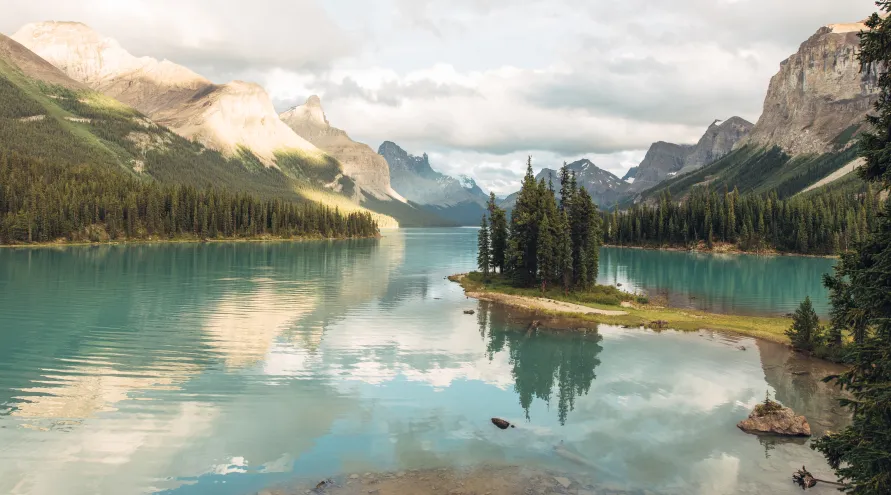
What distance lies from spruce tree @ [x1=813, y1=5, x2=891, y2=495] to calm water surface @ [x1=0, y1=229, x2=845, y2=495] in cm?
1069

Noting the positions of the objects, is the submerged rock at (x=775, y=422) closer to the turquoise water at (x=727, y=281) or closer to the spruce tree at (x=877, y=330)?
the spruce tree at (x=877, y=330)

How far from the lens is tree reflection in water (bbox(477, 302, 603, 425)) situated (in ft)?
144

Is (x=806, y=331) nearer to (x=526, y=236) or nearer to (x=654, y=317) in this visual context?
(x=654, y=317)

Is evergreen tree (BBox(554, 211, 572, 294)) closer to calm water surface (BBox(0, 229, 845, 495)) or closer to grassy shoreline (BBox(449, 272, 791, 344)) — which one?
grassy shoreline (BBox(449, 272, 791, 344))

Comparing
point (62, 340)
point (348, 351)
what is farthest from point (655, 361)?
point (62, 340)

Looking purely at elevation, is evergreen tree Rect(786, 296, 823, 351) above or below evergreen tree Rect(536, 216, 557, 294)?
below

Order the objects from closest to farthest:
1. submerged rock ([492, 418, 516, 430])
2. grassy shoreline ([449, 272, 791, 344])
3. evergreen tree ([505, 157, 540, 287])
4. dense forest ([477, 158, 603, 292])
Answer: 1. submerged rock ([492, 418, 516, 430])
2. grassy shoreline ([449, 272, 791, 344])
3. dense forest ([477, 158, 603, 292])
4. evergreen tree ([505, 157, 540, 287])

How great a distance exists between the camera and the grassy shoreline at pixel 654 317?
6994 centimetres

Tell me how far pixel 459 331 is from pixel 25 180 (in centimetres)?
21113

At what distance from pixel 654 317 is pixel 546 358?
94.6 ft

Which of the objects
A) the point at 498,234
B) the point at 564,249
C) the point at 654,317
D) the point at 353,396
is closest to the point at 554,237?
the point at 564,249

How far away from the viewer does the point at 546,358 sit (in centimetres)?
5466

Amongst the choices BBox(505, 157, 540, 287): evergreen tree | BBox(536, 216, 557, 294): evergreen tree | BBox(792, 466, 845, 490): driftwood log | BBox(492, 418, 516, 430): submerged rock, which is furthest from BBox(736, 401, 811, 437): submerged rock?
BBox(505, 157, 540, 287): evergreen tree

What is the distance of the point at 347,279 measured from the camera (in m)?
118
